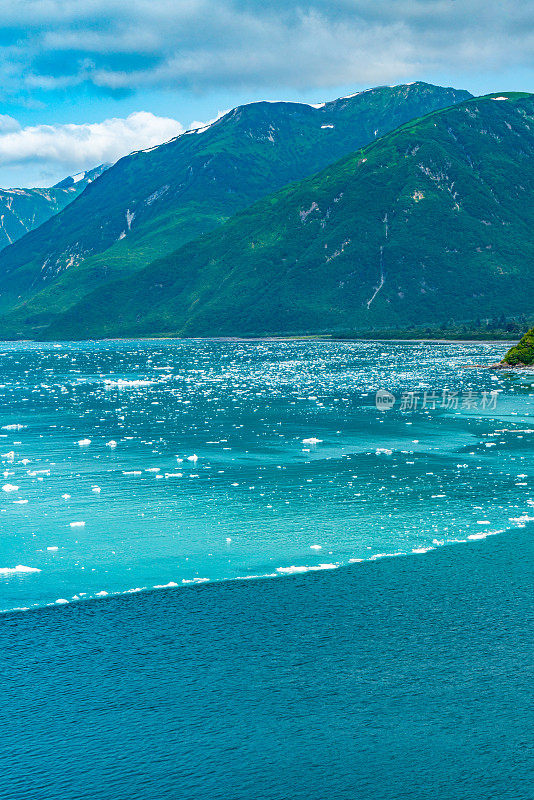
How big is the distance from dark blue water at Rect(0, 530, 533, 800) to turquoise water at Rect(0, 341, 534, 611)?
13.9ft

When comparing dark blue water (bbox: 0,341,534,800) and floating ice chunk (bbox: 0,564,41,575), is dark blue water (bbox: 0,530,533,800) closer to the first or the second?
dark blue water (bbox: 0,341,534,800)

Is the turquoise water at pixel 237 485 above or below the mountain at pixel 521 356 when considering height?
below

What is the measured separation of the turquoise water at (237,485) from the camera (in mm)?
40969

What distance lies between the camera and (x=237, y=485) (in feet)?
189

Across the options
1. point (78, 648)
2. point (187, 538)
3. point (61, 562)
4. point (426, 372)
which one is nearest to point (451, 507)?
point (187, 538)

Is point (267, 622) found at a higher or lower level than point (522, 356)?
lower

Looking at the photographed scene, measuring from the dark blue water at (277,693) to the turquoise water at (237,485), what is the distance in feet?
13.9

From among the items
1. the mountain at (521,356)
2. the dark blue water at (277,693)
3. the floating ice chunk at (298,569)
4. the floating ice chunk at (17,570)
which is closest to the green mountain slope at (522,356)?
the mountain at (521,356)

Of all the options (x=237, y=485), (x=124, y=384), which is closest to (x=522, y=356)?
(x=124, y=384)

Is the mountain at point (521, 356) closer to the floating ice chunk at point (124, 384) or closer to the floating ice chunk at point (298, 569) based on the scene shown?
the floating ice chunk at point (124, 384)

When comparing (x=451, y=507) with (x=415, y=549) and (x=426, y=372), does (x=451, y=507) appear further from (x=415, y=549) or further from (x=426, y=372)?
(x=426, y=372)

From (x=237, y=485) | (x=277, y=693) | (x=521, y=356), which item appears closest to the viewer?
(x=277, y=693)

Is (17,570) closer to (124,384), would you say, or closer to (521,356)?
(124,384)

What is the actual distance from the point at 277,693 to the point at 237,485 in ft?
101
